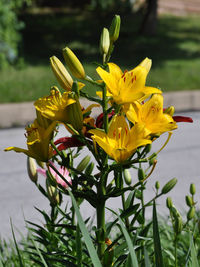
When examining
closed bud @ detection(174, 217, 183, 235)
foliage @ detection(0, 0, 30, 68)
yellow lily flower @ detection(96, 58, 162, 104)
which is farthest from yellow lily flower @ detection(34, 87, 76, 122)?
foliage @ detection(0, 0, 30, 68)

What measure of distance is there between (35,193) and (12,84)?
298cm

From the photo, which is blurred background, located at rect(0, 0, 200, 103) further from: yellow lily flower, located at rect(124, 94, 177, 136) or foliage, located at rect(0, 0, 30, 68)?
yellow lily flower, located at rect(124, 94, 177, 136)

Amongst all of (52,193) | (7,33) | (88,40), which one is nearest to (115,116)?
(52,193)

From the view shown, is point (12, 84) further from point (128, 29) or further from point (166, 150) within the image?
point (128, 29)

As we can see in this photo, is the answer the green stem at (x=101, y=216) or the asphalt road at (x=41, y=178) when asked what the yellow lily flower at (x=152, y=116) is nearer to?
the green stem at (x=101, y=216)

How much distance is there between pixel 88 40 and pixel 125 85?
8354 mm

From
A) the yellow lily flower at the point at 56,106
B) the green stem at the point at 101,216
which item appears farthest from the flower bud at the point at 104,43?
the green stem at the point at 101,216

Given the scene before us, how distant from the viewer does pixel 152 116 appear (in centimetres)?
151

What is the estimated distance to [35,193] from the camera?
4.39 metres

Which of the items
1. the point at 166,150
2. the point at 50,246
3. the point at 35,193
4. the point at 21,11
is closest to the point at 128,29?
the point at 21,11

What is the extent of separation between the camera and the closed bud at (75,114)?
1422 millimetres

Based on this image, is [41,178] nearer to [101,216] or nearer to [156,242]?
[101,216]

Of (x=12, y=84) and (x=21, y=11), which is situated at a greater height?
(x=21, y=11)

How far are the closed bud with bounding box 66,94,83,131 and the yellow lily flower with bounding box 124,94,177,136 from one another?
0.43ft
